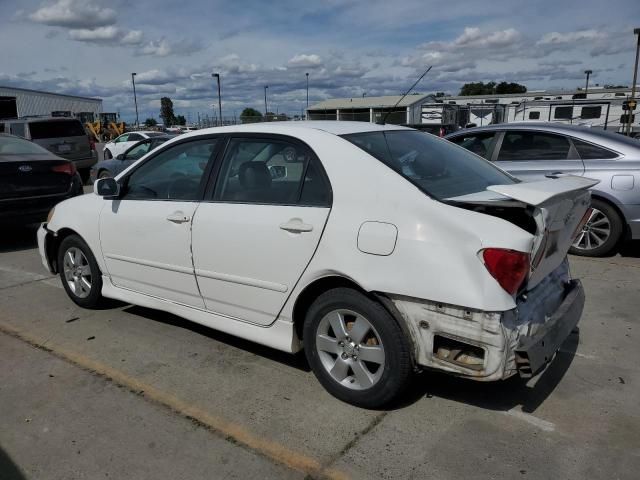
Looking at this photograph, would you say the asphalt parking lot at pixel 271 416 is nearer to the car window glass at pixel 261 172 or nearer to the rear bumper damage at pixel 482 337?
the rear bumper damage at pixel 482 337

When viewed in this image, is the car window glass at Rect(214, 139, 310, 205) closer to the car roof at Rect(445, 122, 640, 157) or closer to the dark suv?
the car roof at Rect(445, 122, 640, 157)

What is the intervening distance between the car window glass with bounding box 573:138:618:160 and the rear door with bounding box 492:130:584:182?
0.18 feet

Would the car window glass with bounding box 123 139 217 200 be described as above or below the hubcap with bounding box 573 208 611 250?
above

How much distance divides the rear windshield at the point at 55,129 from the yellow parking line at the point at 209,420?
1257cm

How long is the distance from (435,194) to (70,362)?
284 cm

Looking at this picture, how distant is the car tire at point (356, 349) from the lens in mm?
2832

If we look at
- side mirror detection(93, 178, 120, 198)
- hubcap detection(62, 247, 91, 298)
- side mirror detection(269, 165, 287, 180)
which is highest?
side mirror detection(269, 165, 287, 180)

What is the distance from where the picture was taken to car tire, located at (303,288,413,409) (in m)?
2.83

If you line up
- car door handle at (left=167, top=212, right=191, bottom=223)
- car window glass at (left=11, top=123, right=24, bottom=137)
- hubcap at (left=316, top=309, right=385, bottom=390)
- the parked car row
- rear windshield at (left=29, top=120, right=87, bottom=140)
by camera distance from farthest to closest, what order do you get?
car window glass at (left=11, top=123, right=24, bottom=137) → rear windshield at (left=29, top=120, right=87, bottom=140) → the parked car row → car door handle at (left=167, top=212, right=191, bottom=223) → hubcap at (left=316, top=309, right=385, bottom=390)

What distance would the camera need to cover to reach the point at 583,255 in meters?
6.46

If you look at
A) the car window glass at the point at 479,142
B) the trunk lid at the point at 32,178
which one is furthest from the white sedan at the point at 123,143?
the car window glass at the point at 479,142

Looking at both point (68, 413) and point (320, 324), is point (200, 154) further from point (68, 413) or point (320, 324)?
point (68, 413)

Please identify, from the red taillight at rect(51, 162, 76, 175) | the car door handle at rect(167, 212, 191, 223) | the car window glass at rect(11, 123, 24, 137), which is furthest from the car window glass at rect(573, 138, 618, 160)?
the car window glass at rect(11, 123, 24, 137)

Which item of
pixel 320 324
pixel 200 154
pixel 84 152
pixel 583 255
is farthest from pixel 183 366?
pixel 84 152
